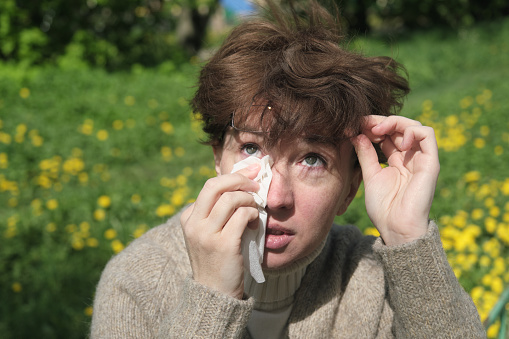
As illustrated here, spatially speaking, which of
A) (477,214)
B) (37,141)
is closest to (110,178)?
(37,141)

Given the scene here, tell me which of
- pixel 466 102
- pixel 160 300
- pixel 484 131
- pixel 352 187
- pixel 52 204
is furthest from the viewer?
pixel 466 102

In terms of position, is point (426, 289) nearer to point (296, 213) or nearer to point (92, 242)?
point (296, 213)

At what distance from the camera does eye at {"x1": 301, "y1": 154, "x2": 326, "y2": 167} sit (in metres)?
1.56

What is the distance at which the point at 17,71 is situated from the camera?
785 cm

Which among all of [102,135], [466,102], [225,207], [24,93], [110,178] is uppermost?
[225,207]

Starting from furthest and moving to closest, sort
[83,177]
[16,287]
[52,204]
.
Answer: [83,177] < [52,204] < [16,287]

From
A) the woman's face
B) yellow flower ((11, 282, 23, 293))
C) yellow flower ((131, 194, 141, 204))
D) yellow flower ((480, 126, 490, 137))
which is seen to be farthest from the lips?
yellow flower ((480, 126, 490, 137))

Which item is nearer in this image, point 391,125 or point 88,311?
point 391,125

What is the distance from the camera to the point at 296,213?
152 cm

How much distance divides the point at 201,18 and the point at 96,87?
22.2 feet

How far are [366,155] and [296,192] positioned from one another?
0.28m

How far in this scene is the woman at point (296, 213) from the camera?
1426mm

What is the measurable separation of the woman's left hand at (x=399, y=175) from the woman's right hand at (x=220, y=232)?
1.41ft

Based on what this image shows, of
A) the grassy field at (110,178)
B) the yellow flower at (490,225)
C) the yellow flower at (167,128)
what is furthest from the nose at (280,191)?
the yellow flower at (167,128)
